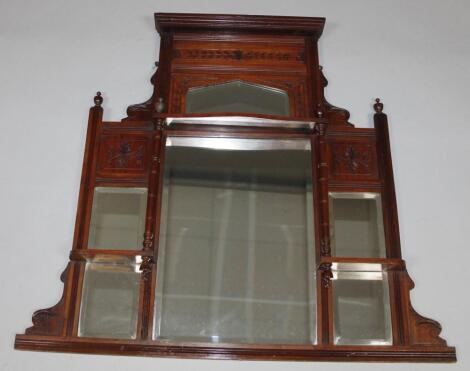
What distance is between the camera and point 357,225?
1.87m

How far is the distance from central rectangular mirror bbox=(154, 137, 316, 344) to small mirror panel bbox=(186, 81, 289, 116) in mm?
112

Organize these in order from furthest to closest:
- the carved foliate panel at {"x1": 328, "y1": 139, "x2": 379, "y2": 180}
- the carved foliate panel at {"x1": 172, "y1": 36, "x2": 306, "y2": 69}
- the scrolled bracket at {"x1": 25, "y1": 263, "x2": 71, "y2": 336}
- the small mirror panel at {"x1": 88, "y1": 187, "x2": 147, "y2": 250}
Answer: the carved foliate panel at {"x1": 172, "y1": 36, "x2": 306, "y2": 69}, the carved foliate panel at {"x1": 328, "y1": 139, "x2": 379, "y2": 180}, the small mirror panel at {"x1": 88, "y1": 187, "x2": 147, "y2": 250}, the scrolled bracket at {"x1": 25, "y1": 263, "x2": 71, "y2": 336}

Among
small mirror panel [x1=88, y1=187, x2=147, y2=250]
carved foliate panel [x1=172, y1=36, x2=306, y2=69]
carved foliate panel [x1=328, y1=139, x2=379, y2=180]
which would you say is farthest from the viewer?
carved foliate panel [x1=172, y1=36, x2=306, y2=69]

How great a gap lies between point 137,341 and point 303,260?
0.52m

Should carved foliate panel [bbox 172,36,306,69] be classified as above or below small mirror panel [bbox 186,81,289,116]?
above

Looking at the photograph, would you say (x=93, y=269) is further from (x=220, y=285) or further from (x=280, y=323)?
(x=280, y=323)

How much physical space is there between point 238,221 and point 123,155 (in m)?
0.41

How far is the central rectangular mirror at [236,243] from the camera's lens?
1.75 metres

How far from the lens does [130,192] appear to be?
1909 millimetres

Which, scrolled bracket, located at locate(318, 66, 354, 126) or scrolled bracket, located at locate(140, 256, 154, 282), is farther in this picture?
scrolled bracket, located at locate(318, 66, 354, 126)

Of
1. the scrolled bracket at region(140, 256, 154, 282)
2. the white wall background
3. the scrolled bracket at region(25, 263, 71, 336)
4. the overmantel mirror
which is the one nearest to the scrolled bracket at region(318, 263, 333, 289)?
the overmantel mirror

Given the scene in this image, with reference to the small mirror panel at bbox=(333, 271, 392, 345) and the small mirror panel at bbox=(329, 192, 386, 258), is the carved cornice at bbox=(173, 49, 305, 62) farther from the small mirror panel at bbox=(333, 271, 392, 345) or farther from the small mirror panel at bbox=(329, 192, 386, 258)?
the small mirror panel at bbox=(333, 271, 392, 345)

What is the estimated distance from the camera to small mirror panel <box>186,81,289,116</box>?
2.02 m

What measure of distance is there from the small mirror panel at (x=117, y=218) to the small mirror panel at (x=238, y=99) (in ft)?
1.12
